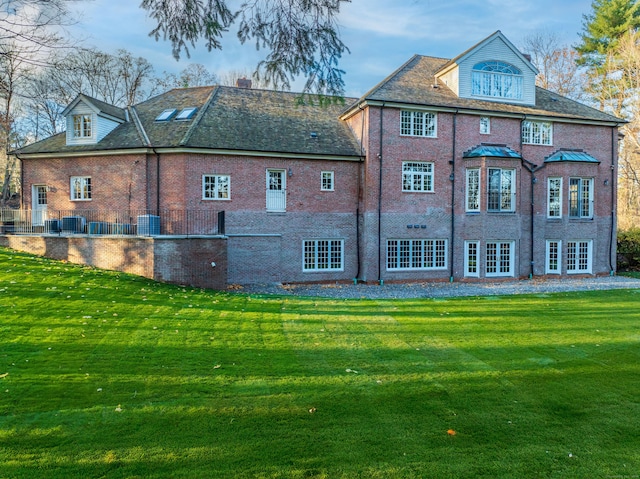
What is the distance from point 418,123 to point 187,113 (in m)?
11.6

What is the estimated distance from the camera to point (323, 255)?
2017cm

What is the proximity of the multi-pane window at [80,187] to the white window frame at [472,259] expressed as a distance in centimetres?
1883

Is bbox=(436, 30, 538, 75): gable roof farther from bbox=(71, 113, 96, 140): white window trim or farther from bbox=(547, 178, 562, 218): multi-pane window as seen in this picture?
bbox=(71, 113, 96, 140): white window trim

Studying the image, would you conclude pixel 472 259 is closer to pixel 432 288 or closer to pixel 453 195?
pixel 453 195

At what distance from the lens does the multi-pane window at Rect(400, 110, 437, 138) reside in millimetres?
20172

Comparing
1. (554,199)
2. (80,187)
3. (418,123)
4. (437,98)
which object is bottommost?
(554,199)

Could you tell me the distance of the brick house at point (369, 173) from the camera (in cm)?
1897

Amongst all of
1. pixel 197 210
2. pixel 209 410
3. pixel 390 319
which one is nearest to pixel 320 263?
pixel 197 210

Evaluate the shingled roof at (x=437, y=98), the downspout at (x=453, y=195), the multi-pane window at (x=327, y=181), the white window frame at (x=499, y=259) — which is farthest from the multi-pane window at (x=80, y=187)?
the white window frame at (x=499, y=259)

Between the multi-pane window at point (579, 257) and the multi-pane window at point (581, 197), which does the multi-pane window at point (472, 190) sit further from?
the multi-pane window at point (579, 257)

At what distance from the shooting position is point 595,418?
5.57 meters

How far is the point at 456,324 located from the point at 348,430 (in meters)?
6.75

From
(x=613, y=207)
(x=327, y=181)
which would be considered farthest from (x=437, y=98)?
(x=613, y=207)

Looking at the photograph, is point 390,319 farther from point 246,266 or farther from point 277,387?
point 246,266
